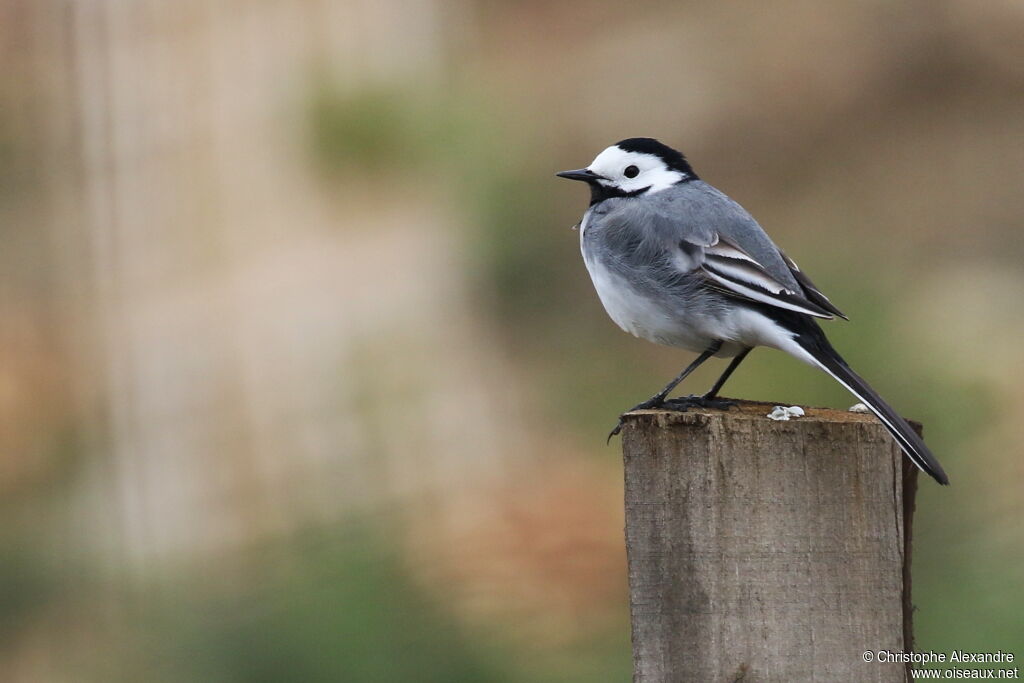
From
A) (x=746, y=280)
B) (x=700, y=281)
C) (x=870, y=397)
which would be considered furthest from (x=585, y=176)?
(x=870, y=397)

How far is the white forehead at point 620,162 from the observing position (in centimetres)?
389

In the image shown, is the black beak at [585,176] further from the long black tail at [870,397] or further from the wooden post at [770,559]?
the wooden post at [770,559]

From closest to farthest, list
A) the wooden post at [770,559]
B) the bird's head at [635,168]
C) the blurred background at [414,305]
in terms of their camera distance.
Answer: the wooden post at [770,559] < the bird's head at [635,168] < the blurred background at [414,305]

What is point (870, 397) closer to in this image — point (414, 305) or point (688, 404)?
point (688, 404)

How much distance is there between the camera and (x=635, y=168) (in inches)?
154

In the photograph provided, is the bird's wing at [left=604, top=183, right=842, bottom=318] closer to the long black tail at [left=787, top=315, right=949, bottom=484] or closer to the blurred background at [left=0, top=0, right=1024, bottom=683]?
the long black tail at [left=787, top=315, right=949, bottom=484]

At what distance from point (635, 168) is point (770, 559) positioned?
1.98 m

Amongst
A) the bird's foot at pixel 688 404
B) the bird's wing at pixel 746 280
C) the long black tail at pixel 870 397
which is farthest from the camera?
the bird's wing at pixel 746 280

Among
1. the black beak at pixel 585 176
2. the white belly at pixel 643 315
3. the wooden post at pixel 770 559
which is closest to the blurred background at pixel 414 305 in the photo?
the white belly at pixel 643 315

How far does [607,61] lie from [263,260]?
261 cm

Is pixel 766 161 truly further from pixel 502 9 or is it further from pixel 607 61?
pixel 502 9

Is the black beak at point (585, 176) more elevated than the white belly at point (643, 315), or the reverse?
the black beak at point (585, 176)

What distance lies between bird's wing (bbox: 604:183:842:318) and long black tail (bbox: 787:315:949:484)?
0.07 m

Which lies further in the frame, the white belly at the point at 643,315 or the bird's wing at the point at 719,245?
the white belly at the point at 643,315
